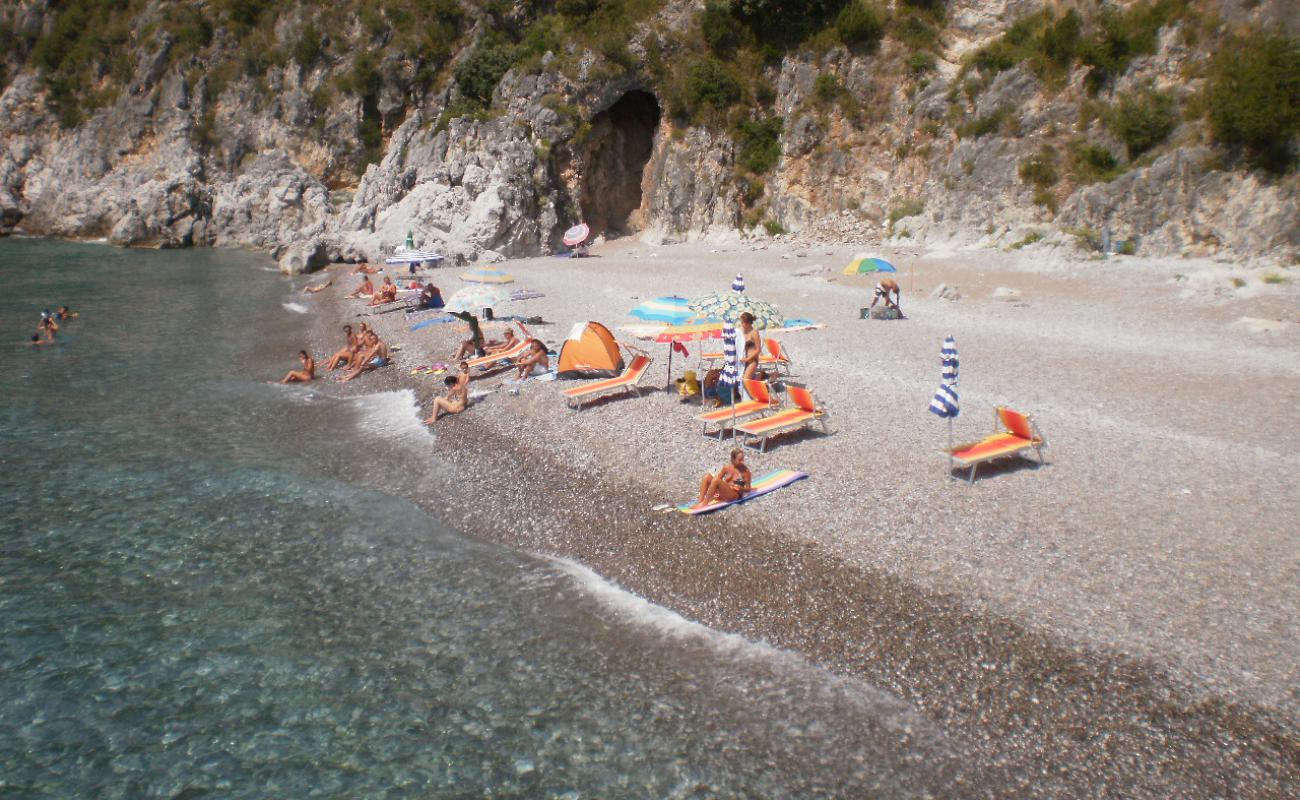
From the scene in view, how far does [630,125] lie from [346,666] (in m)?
44.6

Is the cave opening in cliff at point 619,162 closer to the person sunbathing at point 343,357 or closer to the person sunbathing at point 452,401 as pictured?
the person sunbathing at point 343,357

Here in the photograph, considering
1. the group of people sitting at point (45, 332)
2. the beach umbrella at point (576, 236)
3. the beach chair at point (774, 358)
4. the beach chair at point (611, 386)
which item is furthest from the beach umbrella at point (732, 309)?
the beach umbrella at point (576, 236)

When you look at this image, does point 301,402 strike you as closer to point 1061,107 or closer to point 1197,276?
point 1197,276

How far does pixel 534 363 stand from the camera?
16500mm

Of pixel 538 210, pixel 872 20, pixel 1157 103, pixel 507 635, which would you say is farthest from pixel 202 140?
pixel 507 635

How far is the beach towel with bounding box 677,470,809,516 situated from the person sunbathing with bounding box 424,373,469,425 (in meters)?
6.44

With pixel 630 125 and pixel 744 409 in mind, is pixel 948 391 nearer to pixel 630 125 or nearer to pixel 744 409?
pixel 744 409

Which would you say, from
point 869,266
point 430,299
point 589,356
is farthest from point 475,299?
point 869,266

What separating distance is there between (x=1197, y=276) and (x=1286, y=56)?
7.74 metres

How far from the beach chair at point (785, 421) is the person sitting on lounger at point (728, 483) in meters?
1.51

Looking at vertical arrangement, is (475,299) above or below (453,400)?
above

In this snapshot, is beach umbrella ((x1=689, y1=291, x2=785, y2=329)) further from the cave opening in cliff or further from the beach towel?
the cave opening in cliff

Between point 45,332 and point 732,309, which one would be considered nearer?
point 732,309

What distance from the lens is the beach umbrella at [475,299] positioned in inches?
721
